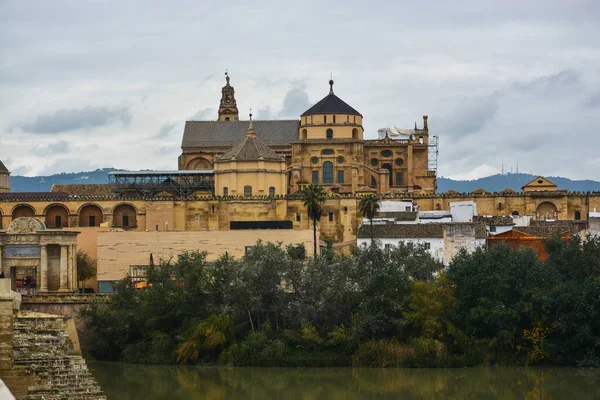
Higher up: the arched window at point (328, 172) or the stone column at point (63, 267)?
the arched window at point (328, 172)

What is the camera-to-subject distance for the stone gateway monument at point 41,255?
55.9 m

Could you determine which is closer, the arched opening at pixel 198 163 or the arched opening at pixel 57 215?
the arched opening at pixel 57 215

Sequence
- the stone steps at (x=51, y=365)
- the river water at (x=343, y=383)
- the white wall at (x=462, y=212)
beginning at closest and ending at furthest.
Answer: the stone steps at (x=51, y=365), the river water at (x=343, y=383), the white wall at (x=462, y=212)

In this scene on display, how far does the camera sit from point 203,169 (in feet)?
290

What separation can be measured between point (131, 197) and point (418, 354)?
36.2m

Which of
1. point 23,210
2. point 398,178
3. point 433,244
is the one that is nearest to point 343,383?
point 433,244

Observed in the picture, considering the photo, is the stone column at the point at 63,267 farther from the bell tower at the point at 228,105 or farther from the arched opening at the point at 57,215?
the bell tower at the point at 228,105

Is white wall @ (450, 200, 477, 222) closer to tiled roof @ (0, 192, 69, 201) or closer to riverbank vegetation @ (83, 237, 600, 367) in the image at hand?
riverbank vegetation @ (83, 237, 600, 367)

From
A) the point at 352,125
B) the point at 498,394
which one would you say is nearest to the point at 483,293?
the point at 498,394

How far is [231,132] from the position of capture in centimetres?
9331

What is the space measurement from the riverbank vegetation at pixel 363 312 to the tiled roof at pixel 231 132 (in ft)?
125

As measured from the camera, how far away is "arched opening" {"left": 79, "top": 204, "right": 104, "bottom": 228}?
79.1m

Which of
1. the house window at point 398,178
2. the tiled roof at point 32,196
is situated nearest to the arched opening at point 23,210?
the tiled roof at point 32,196

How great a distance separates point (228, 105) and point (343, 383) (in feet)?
240
